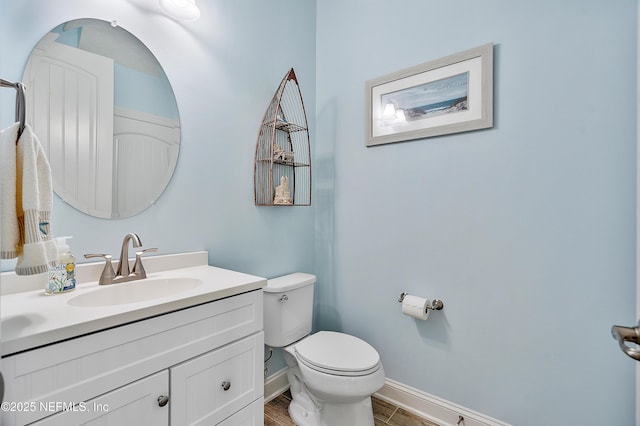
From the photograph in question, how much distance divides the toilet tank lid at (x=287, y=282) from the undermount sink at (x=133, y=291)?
1.54 feet

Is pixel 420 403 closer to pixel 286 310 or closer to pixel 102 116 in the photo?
pixel 286 310

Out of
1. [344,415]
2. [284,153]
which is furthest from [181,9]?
[344,415]

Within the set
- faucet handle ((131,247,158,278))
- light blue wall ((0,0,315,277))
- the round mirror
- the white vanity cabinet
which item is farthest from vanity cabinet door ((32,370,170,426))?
the round mirror

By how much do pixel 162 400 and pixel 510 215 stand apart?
157cm

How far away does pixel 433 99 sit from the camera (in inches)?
63.6

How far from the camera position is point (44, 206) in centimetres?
81

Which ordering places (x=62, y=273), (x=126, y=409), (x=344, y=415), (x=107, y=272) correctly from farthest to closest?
(x=344, y=415) → (x=107, y=272) → (x=62, y=273) → (x=126, y=409)

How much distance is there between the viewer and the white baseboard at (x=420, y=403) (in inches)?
58.9

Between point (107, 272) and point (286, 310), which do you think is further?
point (286, 310)

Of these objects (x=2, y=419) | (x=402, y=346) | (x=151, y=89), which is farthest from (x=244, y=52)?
(x=402, y=346)

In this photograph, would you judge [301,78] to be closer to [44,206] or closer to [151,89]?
[151,89]

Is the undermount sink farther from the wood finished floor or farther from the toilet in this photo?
the wood finished floor

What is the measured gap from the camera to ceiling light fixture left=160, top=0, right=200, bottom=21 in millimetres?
1287

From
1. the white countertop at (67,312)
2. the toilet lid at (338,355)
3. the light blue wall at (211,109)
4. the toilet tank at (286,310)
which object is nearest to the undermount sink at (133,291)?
the white countertop at (67,312)
